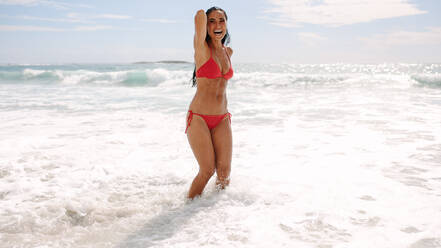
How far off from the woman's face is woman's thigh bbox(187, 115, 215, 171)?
0.83m

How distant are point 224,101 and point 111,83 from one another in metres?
23.3

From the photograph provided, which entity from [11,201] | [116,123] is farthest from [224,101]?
[116,123]

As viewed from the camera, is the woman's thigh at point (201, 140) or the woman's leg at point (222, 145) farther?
the woman's leg at point (222, 145)

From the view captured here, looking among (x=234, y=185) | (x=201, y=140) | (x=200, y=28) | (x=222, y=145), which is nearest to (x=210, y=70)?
(x=200, y=28)

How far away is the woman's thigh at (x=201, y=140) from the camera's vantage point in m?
3.37

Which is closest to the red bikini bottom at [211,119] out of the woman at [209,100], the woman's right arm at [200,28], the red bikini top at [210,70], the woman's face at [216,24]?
the woman at [209,100]

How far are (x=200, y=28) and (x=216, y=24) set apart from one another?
23 cm

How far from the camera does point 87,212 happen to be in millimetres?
3344

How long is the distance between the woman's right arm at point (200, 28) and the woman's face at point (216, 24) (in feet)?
0.59

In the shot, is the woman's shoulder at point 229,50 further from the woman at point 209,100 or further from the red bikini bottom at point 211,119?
the red bikini bottom at point 211,119

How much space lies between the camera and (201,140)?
3361 mm

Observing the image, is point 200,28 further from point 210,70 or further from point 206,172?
point 206,172

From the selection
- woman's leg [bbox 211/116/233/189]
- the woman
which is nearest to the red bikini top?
the woman

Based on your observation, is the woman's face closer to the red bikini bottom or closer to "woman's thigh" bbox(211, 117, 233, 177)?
the red bikini bottom
